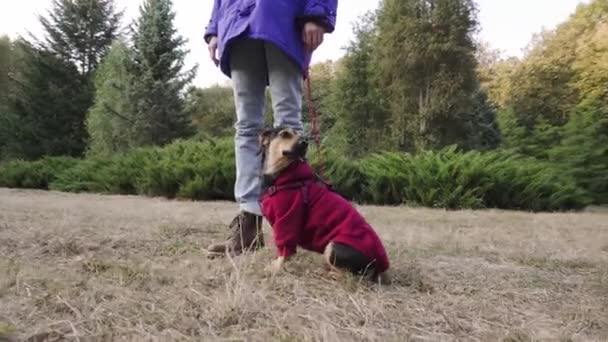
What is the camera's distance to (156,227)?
350 cm

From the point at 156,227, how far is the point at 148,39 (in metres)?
15.1

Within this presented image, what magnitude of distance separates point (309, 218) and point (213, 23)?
1.40 metres

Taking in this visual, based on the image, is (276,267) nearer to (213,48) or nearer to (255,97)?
(255,97)

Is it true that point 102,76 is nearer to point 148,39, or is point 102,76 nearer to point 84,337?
point 148,39

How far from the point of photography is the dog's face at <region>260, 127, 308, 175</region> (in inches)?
85.7

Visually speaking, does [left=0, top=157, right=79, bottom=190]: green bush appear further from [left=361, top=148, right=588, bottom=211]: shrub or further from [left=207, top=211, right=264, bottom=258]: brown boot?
[left=207, top=211, right=264, bottom=258]: brown boot

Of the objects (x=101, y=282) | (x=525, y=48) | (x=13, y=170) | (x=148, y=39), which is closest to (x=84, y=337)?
(x=101, y=282)

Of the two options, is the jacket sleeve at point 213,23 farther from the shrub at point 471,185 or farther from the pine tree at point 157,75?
the pine tree at point 157,75

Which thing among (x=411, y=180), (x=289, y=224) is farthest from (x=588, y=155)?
(x=289, y=224)

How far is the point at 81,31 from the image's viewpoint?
2644 centimetres

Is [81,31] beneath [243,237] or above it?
above

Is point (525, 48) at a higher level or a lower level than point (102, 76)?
higher

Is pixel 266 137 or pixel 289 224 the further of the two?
pixel 266 137

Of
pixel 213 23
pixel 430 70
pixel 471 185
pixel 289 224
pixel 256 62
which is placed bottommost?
pixel 289 224
